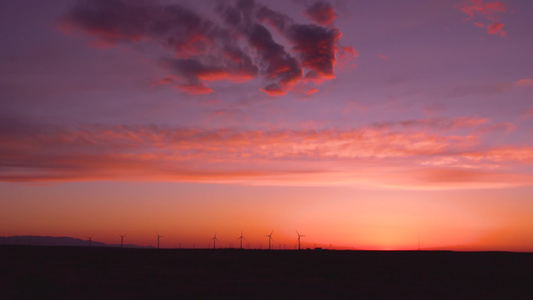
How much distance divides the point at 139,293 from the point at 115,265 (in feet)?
121

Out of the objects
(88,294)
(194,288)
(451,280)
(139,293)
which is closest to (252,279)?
(194,288)

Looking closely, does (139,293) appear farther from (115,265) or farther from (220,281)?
(115,265)

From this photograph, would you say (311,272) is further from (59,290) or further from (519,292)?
(59,290)

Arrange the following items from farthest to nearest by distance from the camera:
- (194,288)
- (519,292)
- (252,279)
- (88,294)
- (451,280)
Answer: (451,280) → (252,279) → (519,292) → (194,288) → (88,294)

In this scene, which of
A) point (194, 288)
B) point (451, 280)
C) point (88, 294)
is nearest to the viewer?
point (88, 294)

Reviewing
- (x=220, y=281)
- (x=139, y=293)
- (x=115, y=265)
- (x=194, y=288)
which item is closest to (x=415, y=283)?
(x=220, y=281)

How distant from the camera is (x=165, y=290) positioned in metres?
62.0

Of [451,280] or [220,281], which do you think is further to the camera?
[451,280]

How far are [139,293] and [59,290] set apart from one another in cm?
1172

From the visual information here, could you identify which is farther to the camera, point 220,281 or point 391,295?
point 220,281

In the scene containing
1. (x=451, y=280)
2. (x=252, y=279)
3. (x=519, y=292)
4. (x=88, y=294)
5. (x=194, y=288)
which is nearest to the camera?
(x=88, y=294)

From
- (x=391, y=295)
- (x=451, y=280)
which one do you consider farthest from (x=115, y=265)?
(x=451, y=280)

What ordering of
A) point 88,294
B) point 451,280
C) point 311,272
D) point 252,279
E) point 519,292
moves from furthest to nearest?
point 311,272, point 451,280, point 252,279, point 519,292, point 88,294

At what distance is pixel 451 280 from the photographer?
85188 mm
